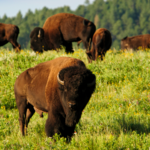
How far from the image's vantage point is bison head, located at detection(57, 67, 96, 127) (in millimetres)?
3836

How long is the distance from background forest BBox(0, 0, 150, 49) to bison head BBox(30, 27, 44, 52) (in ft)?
360

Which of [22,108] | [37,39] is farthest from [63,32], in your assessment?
[22,108]

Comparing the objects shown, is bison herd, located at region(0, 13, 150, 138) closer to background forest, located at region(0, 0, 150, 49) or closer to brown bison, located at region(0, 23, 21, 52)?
brown bison, located at region(0, 23, 21, 52)

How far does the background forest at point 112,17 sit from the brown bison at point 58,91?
11662 cm

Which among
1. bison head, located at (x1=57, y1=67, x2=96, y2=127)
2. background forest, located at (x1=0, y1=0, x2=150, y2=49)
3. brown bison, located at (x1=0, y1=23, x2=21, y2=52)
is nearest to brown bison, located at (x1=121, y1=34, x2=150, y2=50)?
brown bison, located at (x1=0, y1=23, x2=21, y2=52)

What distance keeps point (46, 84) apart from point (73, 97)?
1165mm

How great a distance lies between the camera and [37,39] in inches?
481

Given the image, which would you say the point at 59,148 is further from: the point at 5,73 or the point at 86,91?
the point at 5,73

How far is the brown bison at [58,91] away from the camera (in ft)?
12.8

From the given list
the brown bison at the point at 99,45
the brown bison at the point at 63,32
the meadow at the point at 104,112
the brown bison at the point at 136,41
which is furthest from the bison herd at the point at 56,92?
the brown bison at the point at 136,41

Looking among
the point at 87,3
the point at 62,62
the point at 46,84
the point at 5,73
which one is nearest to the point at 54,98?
the point at 46,84

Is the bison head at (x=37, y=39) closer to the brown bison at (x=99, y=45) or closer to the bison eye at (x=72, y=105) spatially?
the brown bison at (x=99, y=45)

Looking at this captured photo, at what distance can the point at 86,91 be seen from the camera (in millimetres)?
4055

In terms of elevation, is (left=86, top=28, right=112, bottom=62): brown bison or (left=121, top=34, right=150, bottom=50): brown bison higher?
(left=86, top=28, right=112, bottom=62): brown bison
